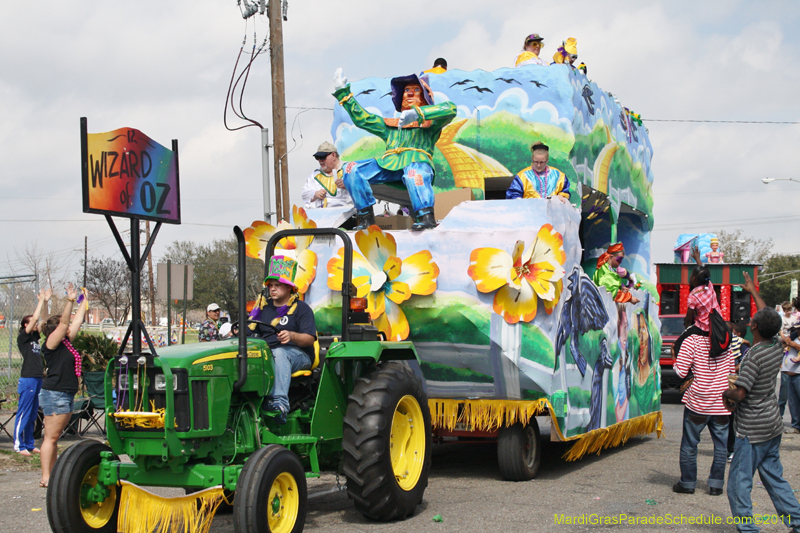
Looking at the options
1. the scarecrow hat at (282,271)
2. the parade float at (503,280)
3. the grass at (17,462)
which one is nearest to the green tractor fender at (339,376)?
the scarecrow hat at (282,271)

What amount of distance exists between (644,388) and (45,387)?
7093mm

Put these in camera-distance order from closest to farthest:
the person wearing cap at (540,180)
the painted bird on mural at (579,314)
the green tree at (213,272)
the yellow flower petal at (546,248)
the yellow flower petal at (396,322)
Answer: the yellow flower petal at (546,248), the yellow flower petal at (396,322), the painted bird on mural at (579,314), the person wearing cap at (540,180), the green tree at (213,272)

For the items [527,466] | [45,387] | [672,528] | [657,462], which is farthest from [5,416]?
[672,528]

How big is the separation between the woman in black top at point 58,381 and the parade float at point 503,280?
6.38ft

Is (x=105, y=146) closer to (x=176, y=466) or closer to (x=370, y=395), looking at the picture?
(x=176, y=466)

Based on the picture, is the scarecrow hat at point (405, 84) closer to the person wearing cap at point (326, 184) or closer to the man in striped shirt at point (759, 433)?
the person wearing cap at point (326, 184)

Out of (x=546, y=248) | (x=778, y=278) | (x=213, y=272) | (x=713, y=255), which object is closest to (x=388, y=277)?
(x=546, y=248)

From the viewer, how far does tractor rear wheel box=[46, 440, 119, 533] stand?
16.1 ft

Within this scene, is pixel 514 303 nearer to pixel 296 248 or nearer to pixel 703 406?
pixel 703 406

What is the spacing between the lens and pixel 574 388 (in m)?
7.94

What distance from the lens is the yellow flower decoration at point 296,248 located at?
791 centimetres

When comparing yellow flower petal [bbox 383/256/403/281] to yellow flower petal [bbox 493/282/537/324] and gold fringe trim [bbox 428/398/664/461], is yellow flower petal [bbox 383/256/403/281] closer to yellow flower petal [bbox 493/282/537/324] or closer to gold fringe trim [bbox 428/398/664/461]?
yellow flower petal [bbox 493/282/537/324]

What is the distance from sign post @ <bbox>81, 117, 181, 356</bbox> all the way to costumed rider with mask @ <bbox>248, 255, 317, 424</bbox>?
A: 976 millimetres

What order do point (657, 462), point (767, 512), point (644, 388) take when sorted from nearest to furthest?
1. point (767, 512)
2. point (657, 462)
3. point (644, 388)
